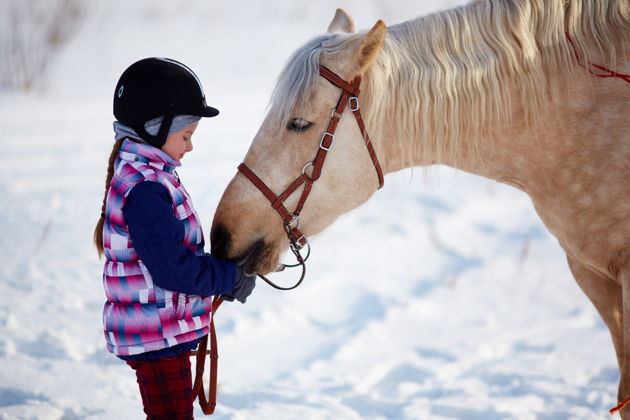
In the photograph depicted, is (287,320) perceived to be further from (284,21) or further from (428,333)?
(284,21)

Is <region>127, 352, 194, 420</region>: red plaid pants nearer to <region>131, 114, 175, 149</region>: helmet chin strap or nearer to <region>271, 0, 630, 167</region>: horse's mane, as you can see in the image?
<region>131, 114, 175, 149</region>: helmet chin strap

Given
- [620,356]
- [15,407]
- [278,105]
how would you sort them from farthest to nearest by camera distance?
[15,407] < [620,356] < [278,105]

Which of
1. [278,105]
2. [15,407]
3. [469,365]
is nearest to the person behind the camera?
[278,105]

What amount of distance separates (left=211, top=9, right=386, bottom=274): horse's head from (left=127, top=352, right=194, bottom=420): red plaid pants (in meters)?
0.42

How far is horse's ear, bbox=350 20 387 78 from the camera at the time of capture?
1783 mm

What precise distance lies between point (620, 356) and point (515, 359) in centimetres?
123

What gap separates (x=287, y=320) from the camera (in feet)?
13.1

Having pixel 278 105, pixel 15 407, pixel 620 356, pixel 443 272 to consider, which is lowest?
pixel 620 356

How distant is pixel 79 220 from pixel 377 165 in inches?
157

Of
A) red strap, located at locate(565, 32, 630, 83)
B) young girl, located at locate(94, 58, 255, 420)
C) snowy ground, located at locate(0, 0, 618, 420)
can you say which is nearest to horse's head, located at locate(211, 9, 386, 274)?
young girl, located at locate(94, 58, 255, 420)

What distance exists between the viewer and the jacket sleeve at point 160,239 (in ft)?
5.38

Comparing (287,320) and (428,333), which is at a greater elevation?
(287,320)

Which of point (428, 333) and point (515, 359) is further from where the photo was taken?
point (428, 333)

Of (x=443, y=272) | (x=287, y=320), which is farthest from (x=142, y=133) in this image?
(x=443, y=272)
